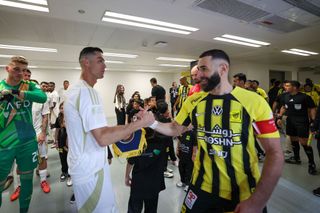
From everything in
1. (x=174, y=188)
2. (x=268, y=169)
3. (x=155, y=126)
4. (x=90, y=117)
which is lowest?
(x=174, y=188)

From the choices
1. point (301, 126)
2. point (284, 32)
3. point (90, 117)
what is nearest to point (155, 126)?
point (90, 117)

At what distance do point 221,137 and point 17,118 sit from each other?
2.08m

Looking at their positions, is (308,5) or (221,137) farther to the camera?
(308,5)

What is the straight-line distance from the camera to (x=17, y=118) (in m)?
1.98

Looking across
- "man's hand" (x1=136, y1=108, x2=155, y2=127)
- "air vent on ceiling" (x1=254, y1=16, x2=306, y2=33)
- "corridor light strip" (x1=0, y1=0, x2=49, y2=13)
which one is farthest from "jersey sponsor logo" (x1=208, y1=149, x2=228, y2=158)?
"air vent on ceiling" (x1=254, y1=16, x2=306, y2=33)

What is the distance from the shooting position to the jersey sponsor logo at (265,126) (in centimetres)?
102

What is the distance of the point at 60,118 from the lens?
10.2 ft

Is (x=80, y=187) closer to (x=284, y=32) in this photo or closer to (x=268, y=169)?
(x=268, y=169)

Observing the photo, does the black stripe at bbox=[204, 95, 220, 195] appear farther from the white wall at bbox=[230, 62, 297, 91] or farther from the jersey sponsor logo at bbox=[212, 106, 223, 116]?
the white wall at bbox=[230, 62, 297, 91]

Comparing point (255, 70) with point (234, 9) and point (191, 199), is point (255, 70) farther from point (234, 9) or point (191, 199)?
point (191, 199)

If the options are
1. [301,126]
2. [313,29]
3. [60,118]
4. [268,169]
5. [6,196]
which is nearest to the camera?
[268,169]

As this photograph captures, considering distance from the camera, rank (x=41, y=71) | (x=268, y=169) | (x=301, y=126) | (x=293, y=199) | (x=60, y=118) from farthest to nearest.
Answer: (x=41, y=71) → (x=301, y=126) → (x=60, y=118) → (x=293, y=199) → (x=268, y=169)

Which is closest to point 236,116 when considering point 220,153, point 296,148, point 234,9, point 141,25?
point 220,153

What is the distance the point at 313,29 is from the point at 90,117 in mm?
6128
